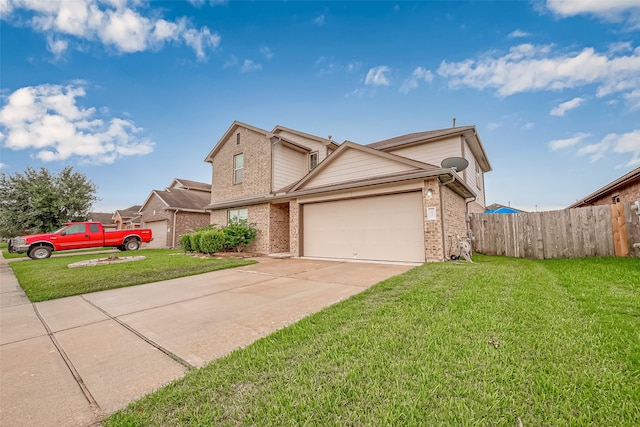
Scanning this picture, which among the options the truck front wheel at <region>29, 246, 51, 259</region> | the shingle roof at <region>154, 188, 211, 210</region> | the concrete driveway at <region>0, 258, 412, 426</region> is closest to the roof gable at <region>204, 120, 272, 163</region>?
the shingle roof at <region>154, 188, 211, 210</region>

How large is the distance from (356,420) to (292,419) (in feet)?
1.28

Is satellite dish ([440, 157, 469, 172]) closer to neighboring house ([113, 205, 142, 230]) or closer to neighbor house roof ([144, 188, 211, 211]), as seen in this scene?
neighbor house roof ([144, 188, 211, 211])

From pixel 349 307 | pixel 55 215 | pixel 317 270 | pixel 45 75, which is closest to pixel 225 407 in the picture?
pixel 349 307

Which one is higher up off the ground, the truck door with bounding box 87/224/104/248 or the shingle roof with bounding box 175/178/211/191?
the shingle roof with bounding box 175/178/211/191

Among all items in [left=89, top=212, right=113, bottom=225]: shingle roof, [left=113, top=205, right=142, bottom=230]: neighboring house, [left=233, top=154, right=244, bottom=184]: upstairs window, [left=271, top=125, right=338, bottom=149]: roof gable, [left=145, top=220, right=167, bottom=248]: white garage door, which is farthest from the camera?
[left=89, top=212, right=113, bottom=225]: shingle roof

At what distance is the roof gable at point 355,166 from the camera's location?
897 centimetres

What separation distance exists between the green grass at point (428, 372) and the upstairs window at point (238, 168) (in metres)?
13.3

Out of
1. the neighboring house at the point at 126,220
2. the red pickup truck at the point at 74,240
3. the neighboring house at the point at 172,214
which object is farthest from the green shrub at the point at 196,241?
the neighboring house at the point at 126,220

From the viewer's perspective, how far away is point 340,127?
1603cm

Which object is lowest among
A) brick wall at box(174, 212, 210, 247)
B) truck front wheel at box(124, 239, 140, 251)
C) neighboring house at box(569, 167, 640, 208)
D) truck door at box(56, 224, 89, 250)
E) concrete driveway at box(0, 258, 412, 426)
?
concrete driveway at box(0, 258, 412, 426)

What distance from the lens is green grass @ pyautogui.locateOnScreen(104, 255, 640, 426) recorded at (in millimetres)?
1625

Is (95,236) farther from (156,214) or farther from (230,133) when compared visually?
(230,133)

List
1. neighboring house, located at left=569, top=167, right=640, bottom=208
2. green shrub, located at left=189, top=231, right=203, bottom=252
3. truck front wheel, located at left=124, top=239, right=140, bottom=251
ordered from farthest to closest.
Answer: truck front wheel, located at left=124, top=239, right=140, bottom=251 < green shrub, located at left=189, top=231, right=203, bottom=252 < neighboring house, located at left=569, top=167, right=640, bottom=208

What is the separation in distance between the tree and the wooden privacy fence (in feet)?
95.8
